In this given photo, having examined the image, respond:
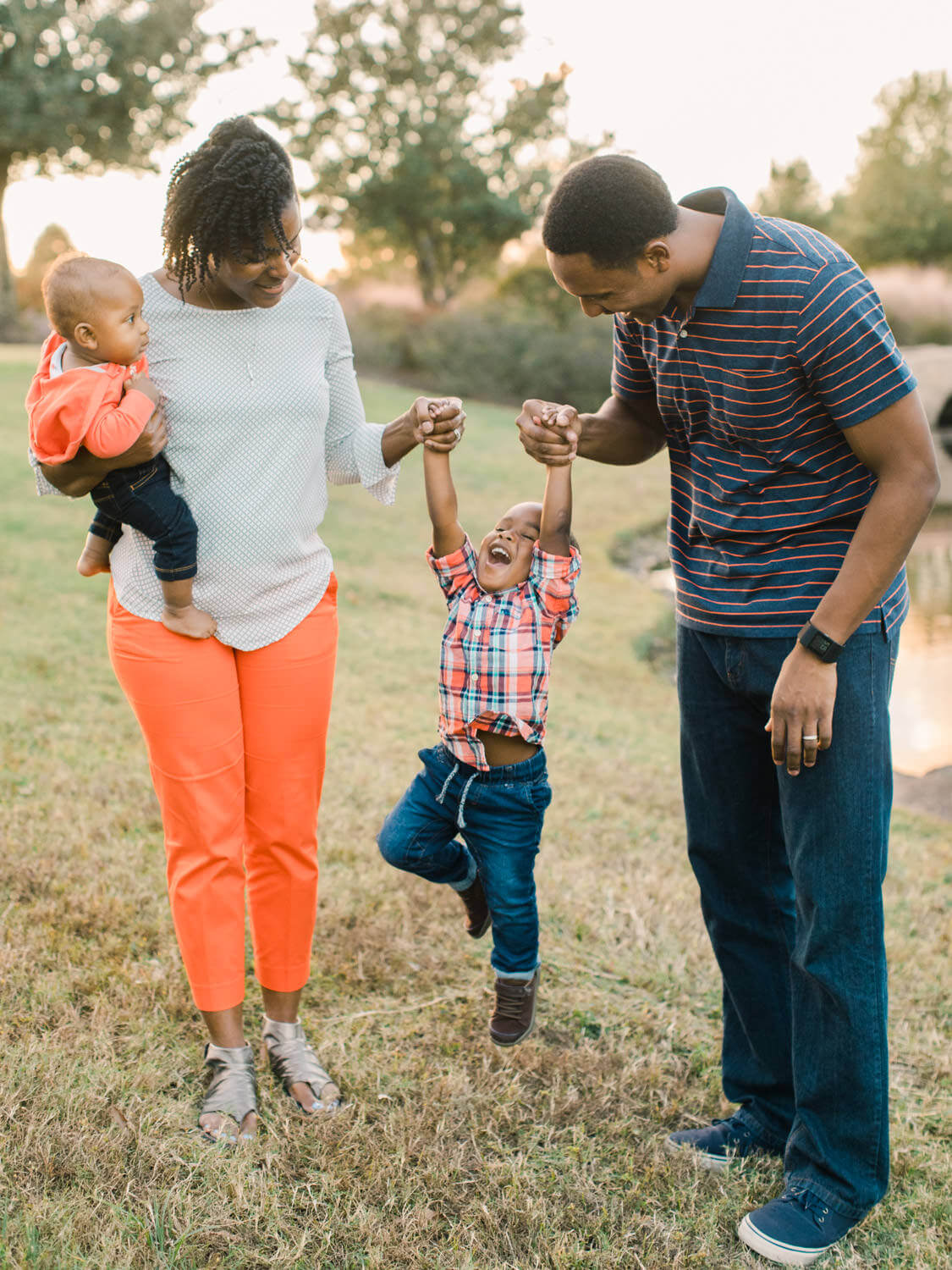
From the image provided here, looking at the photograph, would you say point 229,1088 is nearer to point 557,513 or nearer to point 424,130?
point 557,513

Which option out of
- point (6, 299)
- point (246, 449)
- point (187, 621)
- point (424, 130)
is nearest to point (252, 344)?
point (246, 449)

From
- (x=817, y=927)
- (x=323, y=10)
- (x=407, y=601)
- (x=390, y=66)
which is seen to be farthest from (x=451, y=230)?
(x=817, y=927)

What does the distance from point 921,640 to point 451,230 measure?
2616cm

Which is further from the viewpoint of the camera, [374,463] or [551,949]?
[551,949]

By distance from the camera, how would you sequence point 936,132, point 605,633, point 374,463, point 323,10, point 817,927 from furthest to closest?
point 936,132
point 323,10
point 605,633
point 374,463
point 817,927

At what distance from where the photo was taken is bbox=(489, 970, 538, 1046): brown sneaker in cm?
267

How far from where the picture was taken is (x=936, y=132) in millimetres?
40594

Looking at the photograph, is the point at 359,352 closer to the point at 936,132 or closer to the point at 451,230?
the point at 451,230

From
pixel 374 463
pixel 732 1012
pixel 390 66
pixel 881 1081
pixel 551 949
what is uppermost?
pixel 390 66

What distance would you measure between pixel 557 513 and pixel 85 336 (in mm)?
1080

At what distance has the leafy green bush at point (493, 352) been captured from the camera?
2400 centimetres

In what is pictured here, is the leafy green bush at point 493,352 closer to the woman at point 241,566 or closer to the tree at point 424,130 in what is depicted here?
the tree at point 424,130

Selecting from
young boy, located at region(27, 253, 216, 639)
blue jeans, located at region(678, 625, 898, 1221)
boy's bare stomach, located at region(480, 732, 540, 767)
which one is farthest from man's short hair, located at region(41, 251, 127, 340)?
blue jeans, located at region(678, 625, 898, 1221)

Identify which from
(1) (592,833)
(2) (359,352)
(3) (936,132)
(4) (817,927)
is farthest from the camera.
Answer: (3) (936,132)
